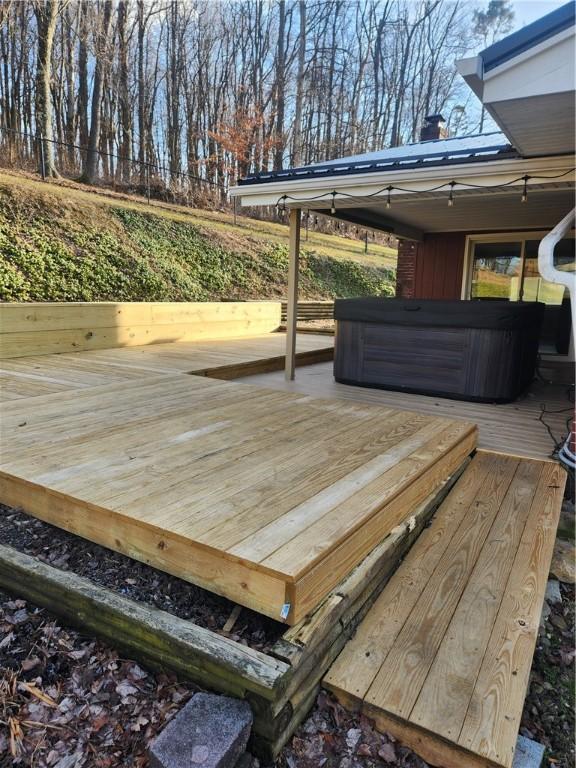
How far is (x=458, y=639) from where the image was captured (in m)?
1.67

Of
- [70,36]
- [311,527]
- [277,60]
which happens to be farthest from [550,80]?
[277,60]

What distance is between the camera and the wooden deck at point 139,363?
423cm

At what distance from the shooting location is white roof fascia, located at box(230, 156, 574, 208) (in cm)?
345

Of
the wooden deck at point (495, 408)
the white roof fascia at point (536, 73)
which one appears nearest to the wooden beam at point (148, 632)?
the wooden deck at point (495, 408)

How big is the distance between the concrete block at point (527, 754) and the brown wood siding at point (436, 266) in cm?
717

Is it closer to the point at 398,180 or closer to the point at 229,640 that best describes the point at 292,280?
the point at 398,180

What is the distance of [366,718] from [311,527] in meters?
0.58

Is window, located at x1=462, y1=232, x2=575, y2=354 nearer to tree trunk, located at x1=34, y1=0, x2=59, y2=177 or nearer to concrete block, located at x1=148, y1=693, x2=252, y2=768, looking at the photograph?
concrete block, located at x1=148, y1=693, x2=252, y2=768

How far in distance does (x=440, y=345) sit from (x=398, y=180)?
153 cm

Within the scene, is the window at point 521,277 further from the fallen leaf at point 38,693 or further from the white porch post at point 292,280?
the fallen leaf at point 38,693

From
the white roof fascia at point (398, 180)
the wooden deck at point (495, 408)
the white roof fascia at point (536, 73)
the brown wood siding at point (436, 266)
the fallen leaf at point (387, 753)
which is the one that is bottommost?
the fallen leaf at point (387, 753)

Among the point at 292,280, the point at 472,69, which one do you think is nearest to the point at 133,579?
the point at 472,69

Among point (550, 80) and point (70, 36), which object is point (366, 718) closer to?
point (550, 80)

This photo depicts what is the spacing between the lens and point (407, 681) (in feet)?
4.94
